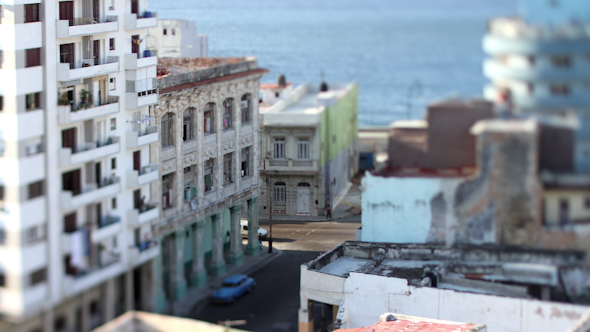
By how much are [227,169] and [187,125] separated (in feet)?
16.2

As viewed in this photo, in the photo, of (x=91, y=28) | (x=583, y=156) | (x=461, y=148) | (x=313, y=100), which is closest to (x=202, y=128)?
(x=91, y=28)

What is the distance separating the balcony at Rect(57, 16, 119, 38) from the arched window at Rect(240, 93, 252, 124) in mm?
13938

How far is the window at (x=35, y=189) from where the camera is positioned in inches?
1527

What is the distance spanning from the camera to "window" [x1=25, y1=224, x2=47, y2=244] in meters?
38.0

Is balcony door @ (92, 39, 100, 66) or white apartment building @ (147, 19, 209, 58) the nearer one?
balcony door @ (92, 39, 100, 66)

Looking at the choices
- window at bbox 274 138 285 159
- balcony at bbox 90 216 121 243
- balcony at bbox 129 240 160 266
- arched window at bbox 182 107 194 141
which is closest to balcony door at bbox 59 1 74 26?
balcony at bbox 90 216 121 243

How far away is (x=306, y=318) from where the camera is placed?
41.6m

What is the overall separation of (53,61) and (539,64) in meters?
21.7

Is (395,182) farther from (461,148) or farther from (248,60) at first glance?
(248,60)

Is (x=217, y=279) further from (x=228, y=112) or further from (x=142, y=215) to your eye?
(x=228, y=112)

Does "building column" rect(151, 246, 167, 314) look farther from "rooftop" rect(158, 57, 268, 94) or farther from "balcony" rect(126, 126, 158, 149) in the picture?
"rooftop" rect(158, 57, 268, 94)

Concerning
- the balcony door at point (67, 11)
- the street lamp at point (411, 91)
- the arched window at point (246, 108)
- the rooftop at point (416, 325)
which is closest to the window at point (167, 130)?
the arched window at point (246, 108)

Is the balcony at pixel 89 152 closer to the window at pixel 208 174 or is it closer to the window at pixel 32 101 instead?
the window at pixel 32 101

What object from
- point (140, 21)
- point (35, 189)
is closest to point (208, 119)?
point (140, 21)
